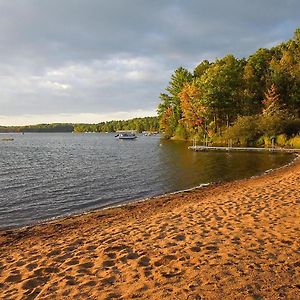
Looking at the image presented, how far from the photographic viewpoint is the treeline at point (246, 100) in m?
58.2

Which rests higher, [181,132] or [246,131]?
[246,131]

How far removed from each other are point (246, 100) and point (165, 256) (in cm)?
6638

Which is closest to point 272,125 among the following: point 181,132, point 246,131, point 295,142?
point 246,131

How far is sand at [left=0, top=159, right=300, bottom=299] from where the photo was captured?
252 inches

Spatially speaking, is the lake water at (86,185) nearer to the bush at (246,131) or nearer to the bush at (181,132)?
the bush at (246,131)

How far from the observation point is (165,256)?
26.7ft

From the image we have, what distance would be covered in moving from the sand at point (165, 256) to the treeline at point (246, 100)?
154 ft

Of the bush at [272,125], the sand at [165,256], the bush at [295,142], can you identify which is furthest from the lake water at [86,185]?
the bush at [272,125]

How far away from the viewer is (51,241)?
10977mm

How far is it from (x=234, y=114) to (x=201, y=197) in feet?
179

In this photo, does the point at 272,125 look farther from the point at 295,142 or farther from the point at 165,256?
the point at 165,256

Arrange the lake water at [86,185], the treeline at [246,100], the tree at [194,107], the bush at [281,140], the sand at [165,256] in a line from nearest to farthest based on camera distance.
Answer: the sand at [165,256]
the lake water at [86,185]
the bush at [281,140]
the treeline at [246,100]
the tree at [194,107]

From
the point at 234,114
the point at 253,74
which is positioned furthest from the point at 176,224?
the point at 253,74

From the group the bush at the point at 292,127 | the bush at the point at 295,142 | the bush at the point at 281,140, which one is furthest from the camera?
the bush at the point at 292,127
